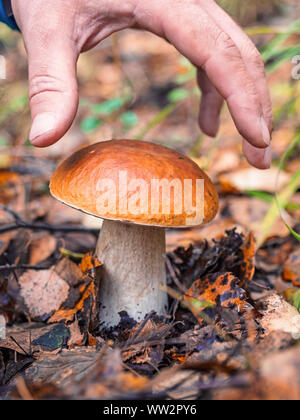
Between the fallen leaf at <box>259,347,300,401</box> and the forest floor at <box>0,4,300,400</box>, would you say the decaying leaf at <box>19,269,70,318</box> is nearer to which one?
the forest floor at <box>0,4,300,400</box>

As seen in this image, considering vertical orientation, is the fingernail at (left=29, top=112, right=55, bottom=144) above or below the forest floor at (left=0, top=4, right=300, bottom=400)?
above

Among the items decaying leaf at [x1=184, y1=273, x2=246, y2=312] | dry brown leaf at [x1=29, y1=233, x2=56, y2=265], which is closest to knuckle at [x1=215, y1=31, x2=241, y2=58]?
decaying leaf at [x1=184, y1=273, x2=246, y2=312]

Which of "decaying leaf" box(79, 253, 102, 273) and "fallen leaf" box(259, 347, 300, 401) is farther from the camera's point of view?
"decaying leaf" box(79, 253, 102, 273)

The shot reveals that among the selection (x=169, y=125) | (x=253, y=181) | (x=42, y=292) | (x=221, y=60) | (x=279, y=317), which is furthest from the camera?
(x=169, y=125)

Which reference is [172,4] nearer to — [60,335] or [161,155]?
[161,155]

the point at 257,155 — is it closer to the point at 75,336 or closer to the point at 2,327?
the point at 75,336

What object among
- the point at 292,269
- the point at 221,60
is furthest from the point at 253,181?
the point at 221,60

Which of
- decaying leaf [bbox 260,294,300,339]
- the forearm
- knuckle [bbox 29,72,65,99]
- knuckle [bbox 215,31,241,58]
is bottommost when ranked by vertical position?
decaying leaf [bbox 260,294,300,339]
